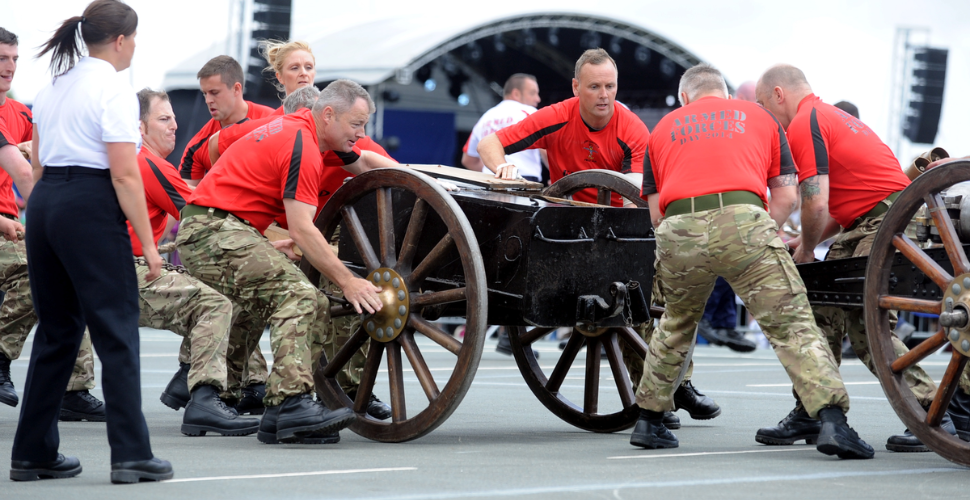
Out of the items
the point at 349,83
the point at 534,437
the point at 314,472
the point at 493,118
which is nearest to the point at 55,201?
the point at 314,472

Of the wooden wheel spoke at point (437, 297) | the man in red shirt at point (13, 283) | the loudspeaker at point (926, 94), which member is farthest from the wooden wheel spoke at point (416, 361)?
the loudspeaker at point (926, 94)

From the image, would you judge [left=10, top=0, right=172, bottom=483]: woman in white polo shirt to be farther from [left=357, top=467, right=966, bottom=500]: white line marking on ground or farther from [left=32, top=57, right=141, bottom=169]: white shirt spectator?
[left=357, top=467, right=966, bottom=500]: white line marking on ground

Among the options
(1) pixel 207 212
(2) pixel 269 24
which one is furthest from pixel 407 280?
(2) pixel 269 24

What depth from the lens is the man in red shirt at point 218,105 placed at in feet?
22.0

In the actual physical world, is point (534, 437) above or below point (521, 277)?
below

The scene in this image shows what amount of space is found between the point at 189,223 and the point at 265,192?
14.8 inches

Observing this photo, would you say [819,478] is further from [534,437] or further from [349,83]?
[349,83]

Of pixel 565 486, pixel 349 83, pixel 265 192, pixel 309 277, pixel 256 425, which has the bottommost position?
pixel 256 425

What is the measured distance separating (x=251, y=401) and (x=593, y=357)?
1.94m

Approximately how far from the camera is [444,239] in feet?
16.1

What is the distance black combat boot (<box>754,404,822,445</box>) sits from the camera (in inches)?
207

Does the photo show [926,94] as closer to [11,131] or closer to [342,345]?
[342,345]

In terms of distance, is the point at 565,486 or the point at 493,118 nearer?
the point at 565,486

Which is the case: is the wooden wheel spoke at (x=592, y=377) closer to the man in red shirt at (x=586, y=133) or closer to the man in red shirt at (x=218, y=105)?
the man in red shirt at (x=586, y=133)
